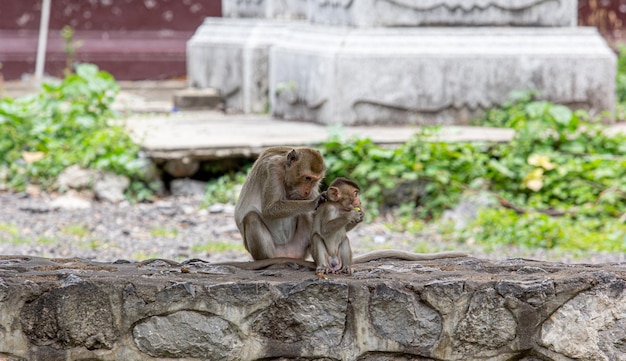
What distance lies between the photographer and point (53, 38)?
14234 mm

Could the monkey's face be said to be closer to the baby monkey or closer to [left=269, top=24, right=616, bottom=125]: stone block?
the baby monkey

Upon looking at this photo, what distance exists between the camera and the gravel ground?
271 inches

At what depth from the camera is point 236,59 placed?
11.8 m

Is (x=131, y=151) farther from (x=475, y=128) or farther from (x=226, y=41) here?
(x=226, y=41)

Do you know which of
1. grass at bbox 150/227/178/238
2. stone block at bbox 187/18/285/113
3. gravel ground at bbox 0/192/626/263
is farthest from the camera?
stone block at bbox 187/18/285/113

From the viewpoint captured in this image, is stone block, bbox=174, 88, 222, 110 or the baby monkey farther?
stone block, bbox=174, 88, 222, 110

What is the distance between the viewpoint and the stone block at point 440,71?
9250mm

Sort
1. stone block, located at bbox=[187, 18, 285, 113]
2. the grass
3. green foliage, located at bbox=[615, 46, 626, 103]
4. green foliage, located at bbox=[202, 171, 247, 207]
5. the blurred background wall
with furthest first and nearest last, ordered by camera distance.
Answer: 1. the blurred background wall
2. green foliage, located at bbox=[615, 46, 626, 103]
3. stone block, located at bbox=[187, 18, 285, 113]
4. green foliage, located at bbox=[202, 171, 247, 207]
5. the grass

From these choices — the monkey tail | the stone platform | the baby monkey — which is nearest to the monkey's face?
the baby monkey

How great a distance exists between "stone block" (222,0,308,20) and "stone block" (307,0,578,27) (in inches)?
92.7

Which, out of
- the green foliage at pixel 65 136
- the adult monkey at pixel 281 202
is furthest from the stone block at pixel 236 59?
the adult monkey at pixel 281 202

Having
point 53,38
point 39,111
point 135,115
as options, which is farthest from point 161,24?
point 39,111

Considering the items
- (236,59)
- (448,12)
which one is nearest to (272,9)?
(236,59)

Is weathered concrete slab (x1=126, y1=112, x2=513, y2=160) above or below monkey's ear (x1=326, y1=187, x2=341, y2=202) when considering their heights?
below
